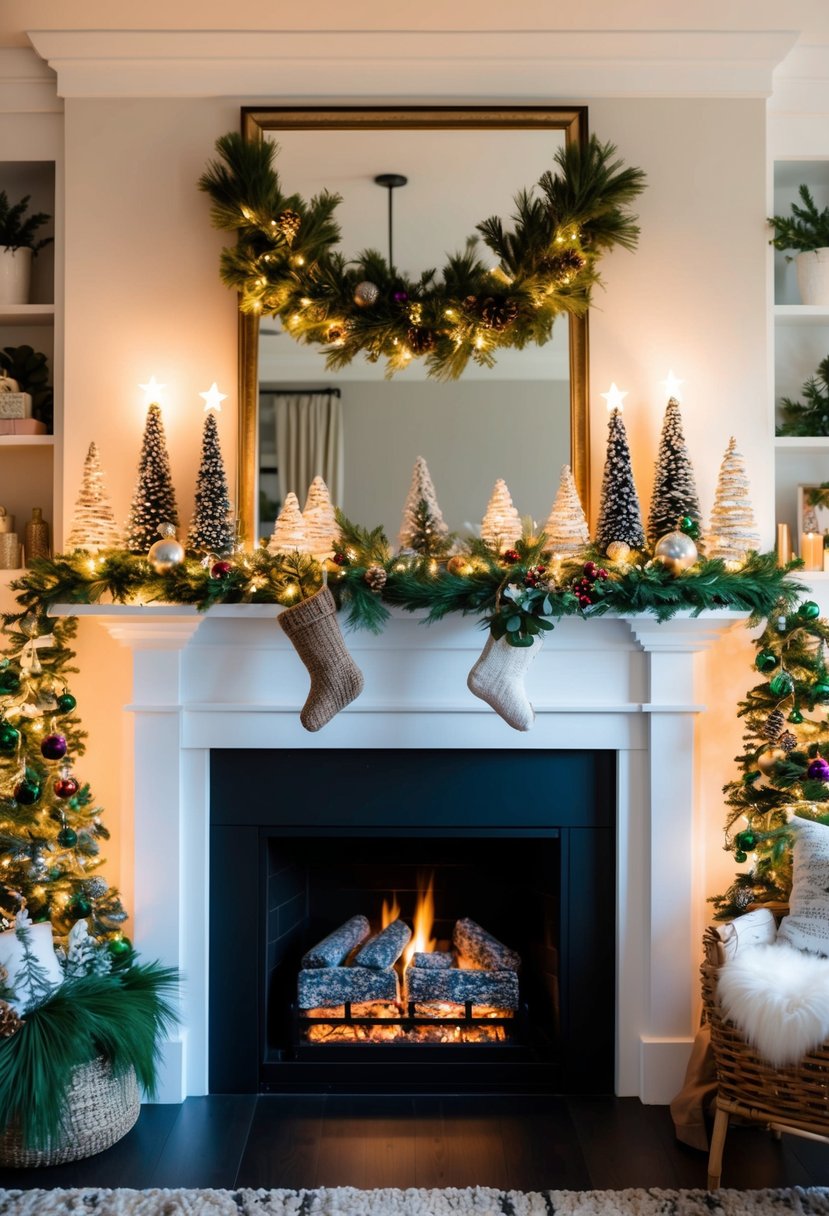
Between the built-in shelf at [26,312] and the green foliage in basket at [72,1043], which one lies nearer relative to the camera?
the green foliage in basket at [72,1043]

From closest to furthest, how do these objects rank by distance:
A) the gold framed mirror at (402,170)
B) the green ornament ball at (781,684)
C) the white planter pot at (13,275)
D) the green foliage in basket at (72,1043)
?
the green foliage in basket at (72,1043) → the green ornament ball at (781,684) → the gold framed mirror at (402,170) → the white planter pot at (13,275)

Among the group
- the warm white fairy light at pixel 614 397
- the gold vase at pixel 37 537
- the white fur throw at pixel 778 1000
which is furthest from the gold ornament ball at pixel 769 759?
the gold vase at pixel 37 537

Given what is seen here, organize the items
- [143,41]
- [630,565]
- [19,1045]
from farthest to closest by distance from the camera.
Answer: [143,41] < [630,565] < [19,1045]

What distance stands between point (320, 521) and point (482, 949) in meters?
1.25

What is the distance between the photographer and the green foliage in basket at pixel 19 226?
2904mm

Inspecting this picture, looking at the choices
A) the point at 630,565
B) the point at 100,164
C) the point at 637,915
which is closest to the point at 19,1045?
the point at 637,915

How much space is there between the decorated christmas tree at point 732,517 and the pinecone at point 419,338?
82 centimetres

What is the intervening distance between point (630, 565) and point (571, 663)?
1.01 feet

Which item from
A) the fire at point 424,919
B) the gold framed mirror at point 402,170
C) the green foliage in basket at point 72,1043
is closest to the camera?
the green foliage in basket at point 72,1043

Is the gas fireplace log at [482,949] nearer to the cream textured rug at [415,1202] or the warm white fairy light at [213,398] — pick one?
the cream textured rug at [415,1202]

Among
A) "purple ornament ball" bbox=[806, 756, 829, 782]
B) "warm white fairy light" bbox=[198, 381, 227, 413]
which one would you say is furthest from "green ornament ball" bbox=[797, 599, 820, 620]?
"warm white fairy light" bbox=[198, 381, 227, 413]

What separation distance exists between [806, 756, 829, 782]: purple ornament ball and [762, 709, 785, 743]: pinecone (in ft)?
0.39

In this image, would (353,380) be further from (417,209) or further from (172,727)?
(172,727)

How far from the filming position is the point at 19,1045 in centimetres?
223
